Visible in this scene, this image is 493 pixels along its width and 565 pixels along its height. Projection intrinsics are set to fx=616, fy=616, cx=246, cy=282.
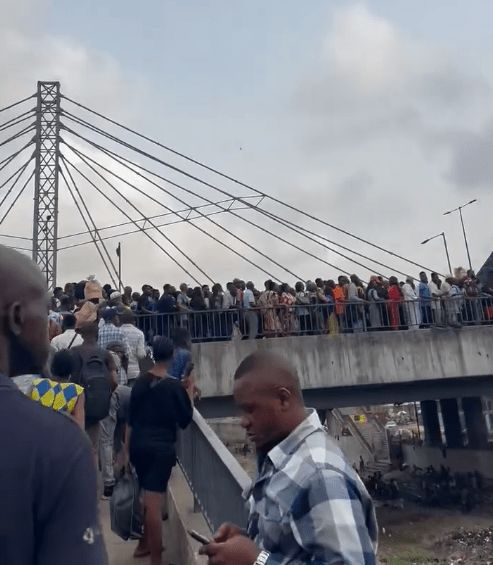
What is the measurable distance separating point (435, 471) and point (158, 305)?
2110cm

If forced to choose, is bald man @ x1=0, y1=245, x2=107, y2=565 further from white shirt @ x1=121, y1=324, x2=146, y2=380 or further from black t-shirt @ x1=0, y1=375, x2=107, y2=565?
white shirt @ x1=121, y1=324, x2=146, y2=380

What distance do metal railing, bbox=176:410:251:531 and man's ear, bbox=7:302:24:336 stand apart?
6.73 ft

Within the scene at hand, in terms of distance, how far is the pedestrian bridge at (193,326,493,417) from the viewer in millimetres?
14914

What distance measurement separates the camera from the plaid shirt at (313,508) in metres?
1.58

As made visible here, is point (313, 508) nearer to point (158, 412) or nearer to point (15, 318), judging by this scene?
point (15, 318)

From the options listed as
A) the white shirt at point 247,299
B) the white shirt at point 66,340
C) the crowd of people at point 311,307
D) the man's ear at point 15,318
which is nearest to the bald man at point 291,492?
the man's ear at point 15,318

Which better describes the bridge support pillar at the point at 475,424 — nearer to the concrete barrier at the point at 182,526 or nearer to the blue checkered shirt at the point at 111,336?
the blue checkered shirt at the point at 111,336

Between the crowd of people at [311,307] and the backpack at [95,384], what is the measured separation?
8547 millimetres

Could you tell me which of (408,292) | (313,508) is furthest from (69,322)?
(408,292)

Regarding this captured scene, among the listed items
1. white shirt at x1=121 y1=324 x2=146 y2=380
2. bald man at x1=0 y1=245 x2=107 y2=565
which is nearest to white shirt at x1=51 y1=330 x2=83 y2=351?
white shirt at x1=121 y1=324 x2=146 y2=380

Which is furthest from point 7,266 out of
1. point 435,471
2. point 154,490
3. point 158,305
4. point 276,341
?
point 435,471

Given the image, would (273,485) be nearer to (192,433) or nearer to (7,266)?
(7,266)

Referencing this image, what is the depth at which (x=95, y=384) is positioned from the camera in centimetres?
512

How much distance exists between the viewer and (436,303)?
53.4 feet
